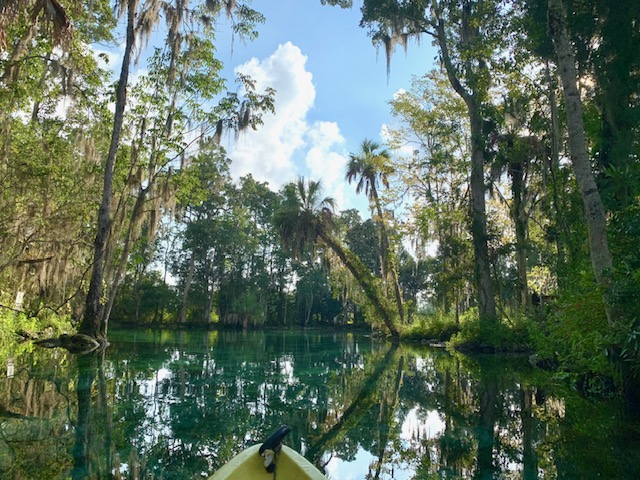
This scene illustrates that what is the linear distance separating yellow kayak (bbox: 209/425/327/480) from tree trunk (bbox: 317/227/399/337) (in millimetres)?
21035

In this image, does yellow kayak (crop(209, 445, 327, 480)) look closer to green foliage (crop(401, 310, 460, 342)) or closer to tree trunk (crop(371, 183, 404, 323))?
green foliage (crop(401, 310, 460, 342))

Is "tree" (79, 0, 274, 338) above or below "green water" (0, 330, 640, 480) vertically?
above

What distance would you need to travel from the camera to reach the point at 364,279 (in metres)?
23.4

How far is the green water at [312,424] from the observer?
3.41 metres

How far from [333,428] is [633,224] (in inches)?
167

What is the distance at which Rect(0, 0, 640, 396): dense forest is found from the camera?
22.0 feet

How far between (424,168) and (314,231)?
6.48 meters

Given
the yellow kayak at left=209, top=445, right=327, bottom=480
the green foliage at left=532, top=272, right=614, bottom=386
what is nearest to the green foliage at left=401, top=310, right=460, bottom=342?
the green foliage at left=532, top=272, right=614, bottom=386

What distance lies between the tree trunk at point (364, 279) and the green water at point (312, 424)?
47.2 feet

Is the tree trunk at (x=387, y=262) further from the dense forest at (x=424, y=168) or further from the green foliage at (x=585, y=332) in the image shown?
the green foliage at (x=585, y=332)

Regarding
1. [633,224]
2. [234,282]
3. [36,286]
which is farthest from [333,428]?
[234,282]

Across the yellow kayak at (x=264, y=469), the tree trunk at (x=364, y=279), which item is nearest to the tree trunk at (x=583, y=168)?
the yellow kayak at (x=264, y=469)

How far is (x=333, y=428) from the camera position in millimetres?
4684

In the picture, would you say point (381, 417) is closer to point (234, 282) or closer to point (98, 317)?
point (98, 317)
